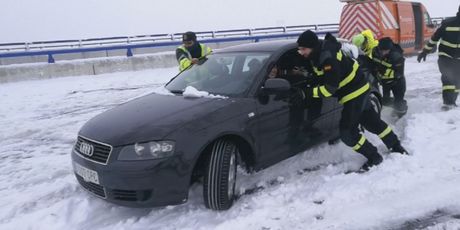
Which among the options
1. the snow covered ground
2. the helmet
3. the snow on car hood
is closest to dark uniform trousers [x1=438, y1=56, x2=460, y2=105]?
the snow covered ground

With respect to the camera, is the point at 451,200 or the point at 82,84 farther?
the point at 82,84

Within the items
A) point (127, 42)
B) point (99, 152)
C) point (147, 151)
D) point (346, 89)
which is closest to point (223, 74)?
point (346, 89)

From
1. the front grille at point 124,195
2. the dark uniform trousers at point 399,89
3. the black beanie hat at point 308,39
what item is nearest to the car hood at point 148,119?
the front grille at point 124,195

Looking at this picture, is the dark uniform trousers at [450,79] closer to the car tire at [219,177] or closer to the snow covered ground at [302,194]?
the snow covered ground at [302,194]

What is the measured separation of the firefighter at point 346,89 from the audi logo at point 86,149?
88.6 inches

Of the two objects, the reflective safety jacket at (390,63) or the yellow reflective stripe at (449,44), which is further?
the yellow reflective stripe at (449,44)

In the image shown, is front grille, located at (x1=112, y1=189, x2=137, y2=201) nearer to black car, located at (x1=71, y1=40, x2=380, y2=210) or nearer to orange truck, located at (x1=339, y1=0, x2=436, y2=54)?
black car, located at (x1=71, y1=40, x2=380, y2=210)

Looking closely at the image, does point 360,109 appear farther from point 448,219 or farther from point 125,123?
point 125,123

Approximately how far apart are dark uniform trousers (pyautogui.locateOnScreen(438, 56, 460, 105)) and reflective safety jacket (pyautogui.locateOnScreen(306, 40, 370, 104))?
2.95m

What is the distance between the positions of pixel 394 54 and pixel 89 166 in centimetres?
469

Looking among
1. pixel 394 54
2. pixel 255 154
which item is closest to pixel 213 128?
pixel 255 154

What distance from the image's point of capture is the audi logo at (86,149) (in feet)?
11.3

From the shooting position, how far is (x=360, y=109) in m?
4.35

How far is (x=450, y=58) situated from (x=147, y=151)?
5.60m
